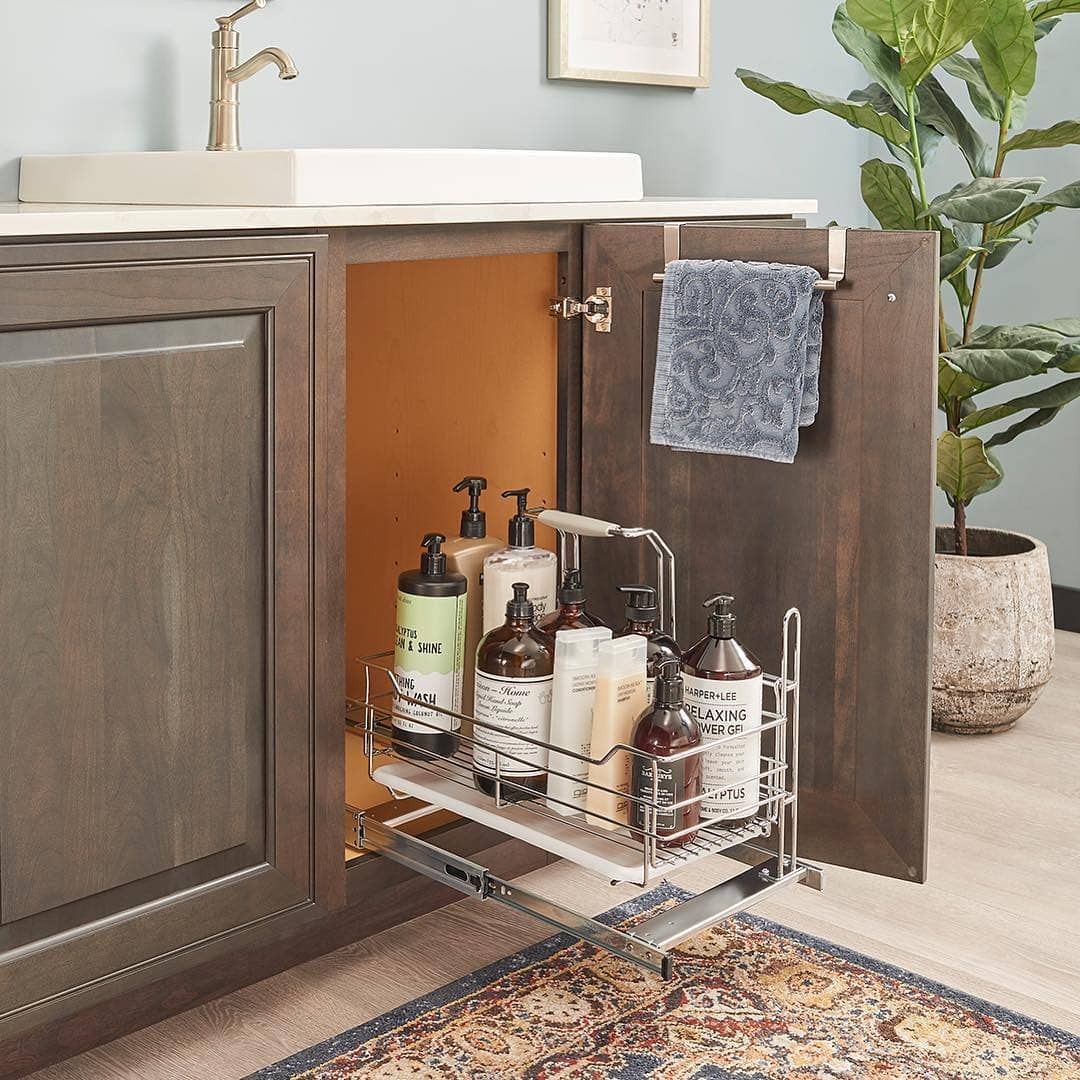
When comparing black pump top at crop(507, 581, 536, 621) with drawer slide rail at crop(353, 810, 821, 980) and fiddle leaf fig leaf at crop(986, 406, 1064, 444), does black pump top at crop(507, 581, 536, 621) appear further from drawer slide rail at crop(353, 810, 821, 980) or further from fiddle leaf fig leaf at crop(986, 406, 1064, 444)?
fiddle leaf fig leaf at crop(986, 406, 1064, 444)

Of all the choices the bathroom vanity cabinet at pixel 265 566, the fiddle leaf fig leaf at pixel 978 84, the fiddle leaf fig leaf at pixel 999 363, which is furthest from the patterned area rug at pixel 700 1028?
the fiddle leaf fig leaf at pixel 978 84

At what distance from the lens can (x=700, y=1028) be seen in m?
1.68

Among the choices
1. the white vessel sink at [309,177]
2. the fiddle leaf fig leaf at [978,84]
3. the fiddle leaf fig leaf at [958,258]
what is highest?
the fiddle leaf fig leaf at [978,84]

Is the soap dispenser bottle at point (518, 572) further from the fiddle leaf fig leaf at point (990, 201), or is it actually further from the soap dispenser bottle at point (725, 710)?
the fiddle leaf fig leaf at point (990, 201)

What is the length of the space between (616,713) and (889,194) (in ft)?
4.72

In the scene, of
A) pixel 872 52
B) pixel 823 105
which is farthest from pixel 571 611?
pixel 872 52

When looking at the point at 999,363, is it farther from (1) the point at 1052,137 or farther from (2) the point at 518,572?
(2) the point at 518,572

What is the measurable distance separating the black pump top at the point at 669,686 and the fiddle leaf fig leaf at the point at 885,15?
1397mm

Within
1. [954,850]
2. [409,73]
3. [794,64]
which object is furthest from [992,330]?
[409,73]

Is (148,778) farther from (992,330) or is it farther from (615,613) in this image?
(992,330)

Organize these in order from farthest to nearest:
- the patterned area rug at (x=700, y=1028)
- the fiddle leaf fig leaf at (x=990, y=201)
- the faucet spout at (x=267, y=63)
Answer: the fiddle leaf fig leaf at (x=990, y=201), the faucet spout at (x=267, y=63), the patterned area rug at (x=700, y=1028)

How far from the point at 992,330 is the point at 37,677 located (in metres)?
1.89

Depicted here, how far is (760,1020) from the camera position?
5.56 ft

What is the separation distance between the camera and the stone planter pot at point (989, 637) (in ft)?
8.66
